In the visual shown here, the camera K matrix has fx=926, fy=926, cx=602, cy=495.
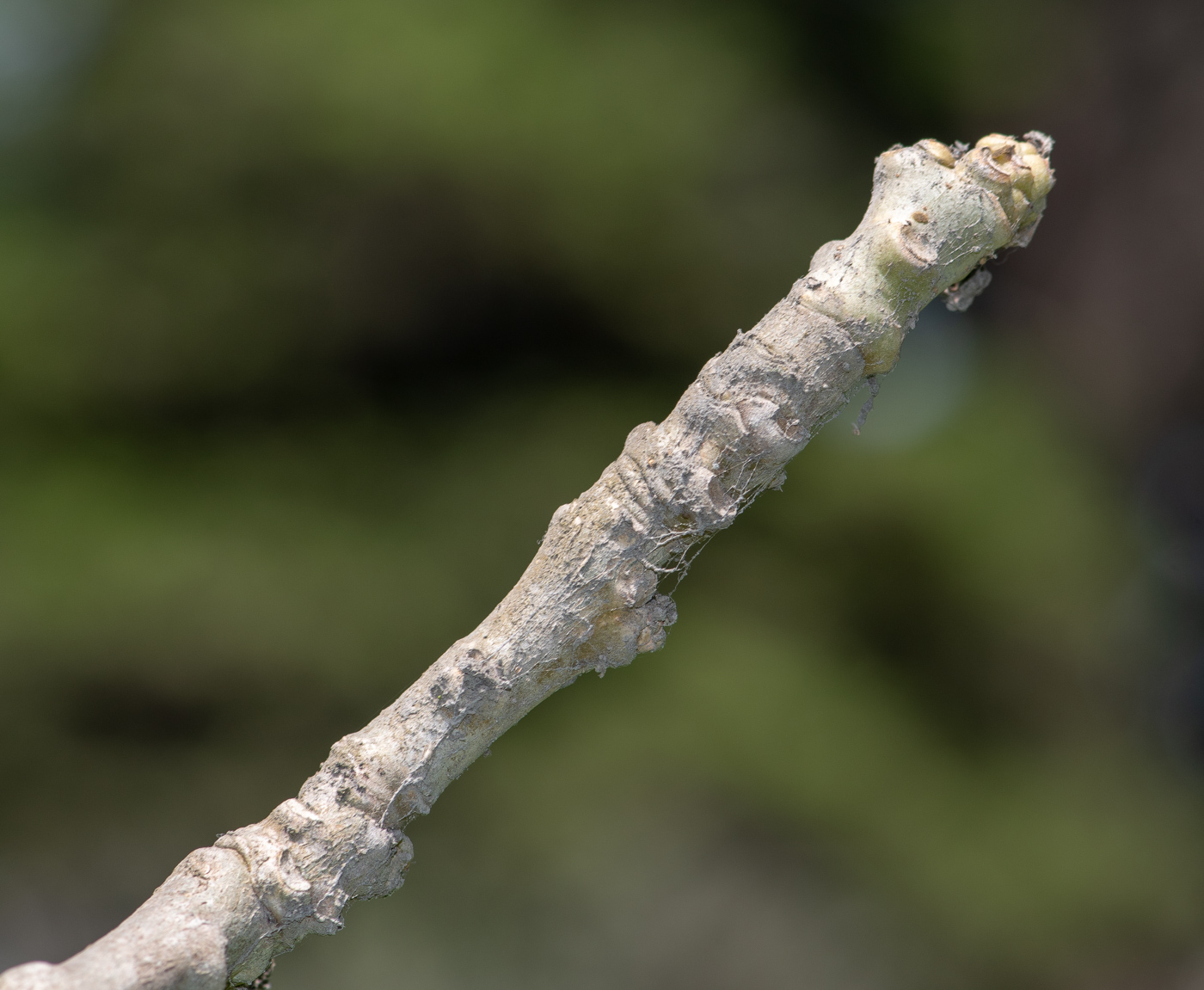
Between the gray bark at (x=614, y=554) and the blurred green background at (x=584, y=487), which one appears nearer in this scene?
the gray bark at (x=614, y=554)

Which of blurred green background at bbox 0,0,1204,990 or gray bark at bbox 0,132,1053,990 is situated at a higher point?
blurred green background at bbox 0,0,1204,990

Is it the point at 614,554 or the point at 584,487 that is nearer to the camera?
the point at 614,554

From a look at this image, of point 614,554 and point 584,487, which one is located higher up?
point 584,487

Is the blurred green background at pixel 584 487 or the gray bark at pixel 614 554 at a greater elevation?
the blurred green background at pixel 584 487

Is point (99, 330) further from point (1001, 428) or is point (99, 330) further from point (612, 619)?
point (1001, 428)

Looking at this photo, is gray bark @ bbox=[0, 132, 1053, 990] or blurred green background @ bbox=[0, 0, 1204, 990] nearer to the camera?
gray bark @ bbox=[0, 132, 1053, 990]
